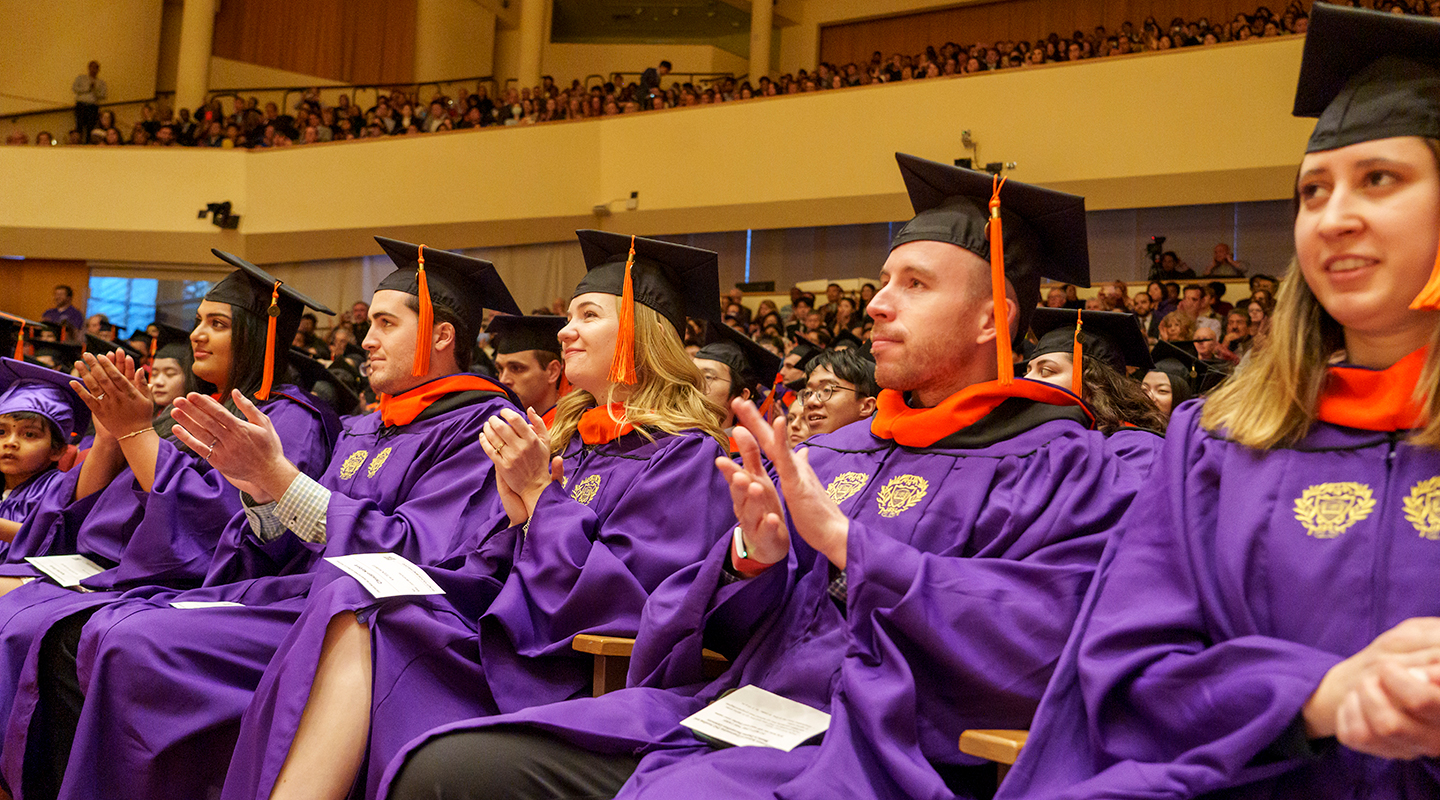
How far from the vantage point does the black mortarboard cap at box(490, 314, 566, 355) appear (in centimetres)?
519

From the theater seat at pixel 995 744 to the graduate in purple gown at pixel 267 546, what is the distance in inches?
59.5

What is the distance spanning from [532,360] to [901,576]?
344cm

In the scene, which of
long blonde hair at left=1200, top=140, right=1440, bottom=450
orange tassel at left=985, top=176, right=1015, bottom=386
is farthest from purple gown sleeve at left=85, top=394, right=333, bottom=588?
long blonde hair at left=1200, top=140, right=1440, bottom=450

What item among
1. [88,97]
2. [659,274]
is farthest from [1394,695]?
[88,97]

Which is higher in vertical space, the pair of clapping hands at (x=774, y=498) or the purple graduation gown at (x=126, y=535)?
the pair of clapping hands at (x=774, y=498)

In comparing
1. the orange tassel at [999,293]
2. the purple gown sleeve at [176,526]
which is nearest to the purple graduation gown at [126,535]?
the purple gown sleeve at [176,526]

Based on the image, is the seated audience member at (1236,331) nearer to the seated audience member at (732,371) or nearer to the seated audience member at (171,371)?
the seated audience member at (732,371)

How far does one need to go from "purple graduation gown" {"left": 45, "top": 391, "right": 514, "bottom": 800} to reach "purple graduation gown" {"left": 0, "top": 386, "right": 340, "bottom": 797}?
171 mm

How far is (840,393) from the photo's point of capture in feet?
16.6

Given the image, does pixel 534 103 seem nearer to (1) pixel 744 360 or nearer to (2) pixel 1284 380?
(1) pixel 744 360

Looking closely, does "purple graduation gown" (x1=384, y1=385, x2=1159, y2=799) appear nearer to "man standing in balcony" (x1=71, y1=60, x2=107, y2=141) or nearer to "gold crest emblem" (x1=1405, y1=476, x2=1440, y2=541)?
"gold crest emblem" (x1=1405, y1=476, x2=1440, y2=541)

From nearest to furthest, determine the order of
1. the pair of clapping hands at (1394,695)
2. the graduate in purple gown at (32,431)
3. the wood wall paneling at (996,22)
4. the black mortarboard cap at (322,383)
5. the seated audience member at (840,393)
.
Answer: the pair of clapping hands at (1394,695), the graduate in purple gown at (32,431), the seated audience member at (840,393), the black mortarboard cap at (322,383), the wood wall paneling at (996,22)

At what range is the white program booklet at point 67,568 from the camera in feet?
12.6

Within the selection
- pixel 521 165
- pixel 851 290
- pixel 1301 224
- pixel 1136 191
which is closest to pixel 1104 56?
pixel 1136 191
